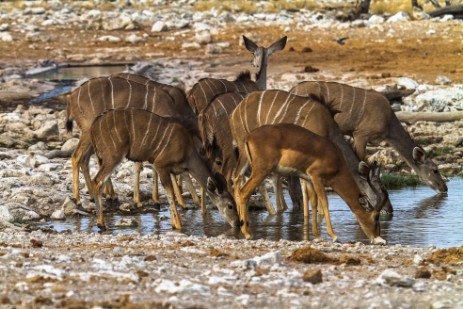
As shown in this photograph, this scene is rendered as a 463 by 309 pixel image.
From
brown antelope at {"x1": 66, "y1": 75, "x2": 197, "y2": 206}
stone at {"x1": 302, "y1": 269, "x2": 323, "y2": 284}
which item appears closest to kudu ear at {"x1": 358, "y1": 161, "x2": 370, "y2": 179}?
brown antelope at {"x1": 66, "y1": 75, "x2": 197, "y2": 206}

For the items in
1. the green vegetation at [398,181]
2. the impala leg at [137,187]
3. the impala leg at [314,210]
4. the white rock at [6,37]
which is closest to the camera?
the impala leg at [314,210]

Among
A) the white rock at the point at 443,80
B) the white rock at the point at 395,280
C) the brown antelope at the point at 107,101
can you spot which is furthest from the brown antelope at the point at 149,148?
the white rock at the point at 443,80

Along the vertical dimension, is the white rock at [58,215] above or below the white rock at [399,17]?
below

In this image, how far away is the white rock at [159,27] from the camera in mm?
29219

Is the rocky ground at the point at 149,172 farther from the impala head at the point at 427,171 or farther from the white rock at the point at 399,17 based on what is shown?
the impala head at the point at 427,171

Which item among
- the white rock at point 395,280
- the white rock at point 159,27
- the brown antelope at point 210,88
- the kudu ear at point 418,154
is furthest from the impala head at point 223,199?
the white rock at point 159,27

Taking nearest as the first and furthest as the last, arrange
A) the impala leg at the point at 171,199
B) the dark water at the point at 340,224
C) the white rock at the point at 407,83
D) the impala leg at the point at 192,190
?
1. the dark water at the point at 340,224
2. the impala leg at the point at 171,199
3. the impala leg at the point at 192,190
4. the white rock at the point at 407,83

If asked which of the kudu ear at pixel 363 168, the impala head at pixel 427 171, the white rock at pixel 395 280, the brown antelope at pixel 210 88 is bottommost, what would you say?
the impala head at pixel 427 171

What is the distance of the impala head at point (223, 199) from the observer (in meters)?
10.9

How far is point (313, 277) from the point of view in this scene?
22.8 feet

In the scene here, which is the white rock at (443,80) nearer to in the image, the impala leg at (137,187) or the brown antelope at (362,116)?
the brown antelope at (362,116)

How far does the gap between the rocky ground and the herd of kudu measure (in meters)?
0.83

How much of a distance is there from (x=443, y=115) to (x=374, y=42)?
969 cm

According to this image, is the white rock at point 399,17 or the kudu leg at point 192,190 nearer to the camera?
the kudu leg at point 192,190
